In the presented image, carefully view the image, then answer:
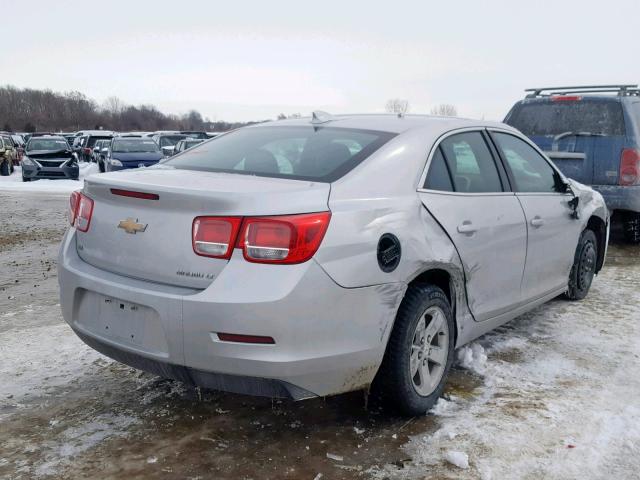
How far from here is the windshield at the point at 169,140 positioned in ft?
88.7

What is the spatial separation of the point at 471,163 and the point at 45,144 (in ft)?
64.7

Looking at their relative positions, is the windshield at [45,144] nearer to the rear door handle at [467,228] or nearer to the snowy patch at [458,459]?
the rear door handle at [467,228]

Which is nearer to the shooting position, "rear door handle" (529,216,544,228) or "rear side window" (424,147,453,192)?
"rear side window" (424,147,453,192)

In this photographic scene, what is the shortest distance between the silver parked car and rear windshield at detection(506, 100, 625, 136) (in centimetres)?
439

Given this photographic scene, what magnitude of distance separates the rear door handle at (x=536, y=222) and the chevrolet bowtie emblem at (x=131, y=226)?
99.7 inches

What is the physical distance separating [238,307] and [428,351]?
3.98ft

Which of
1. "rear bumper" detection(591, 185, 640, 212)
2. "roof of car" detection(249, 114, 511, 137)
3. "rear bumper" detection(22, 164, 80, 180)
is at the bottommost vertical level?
"rear bumper" detection(22, 164, 80, 180)

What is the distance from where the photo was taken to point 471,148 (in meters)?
4.04

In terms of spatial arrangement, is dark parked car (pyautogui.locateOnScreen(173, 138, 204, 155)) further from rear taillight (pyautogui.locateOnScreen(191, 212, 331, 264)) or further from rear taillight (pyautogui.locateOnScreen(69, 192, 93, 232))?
rear taillight (pyautogui.locateOnScreen(191, 212, 331, 264))

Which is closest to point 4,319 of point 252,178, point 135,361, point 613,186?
point 135,361

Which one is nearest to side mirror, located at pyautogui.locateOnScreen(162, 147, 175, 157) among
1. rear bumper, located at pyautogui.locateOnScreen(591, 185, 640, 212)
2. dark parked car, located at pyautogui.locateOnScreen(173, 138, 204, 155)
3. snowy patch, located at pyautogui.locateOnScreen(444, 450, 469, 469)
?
dark parked car, located at pyautogui.locateOnScreen(173, 138, 204, 155)

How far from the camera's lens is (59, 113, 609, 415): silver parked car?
271cm

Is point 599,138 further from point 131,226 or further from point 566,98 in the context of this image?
point 131,226

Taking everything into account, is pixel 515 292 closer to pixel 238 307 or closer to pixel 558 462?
pixel 558 462
